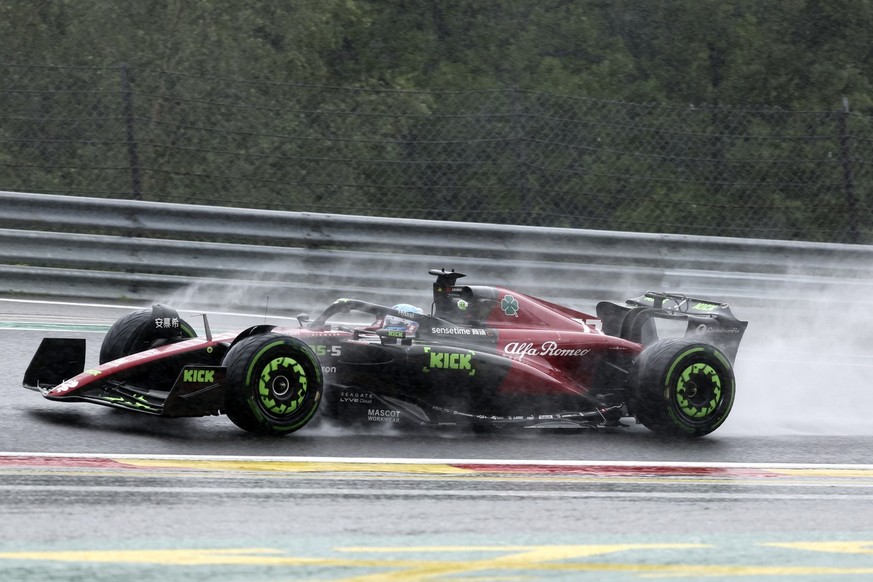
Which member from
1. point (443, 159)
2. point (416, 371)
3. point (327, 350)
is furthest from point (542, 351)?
point (443, 159)

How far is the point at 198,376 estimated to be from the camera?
6.95 m

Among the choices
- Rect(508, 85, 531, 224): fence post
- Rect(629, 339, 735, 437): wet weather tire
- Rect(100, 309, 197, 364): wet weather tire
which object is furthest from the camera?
Rect(508, 85, 531, 224): fence post

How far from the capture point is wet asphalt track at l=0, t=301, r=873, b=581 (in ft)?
16.6

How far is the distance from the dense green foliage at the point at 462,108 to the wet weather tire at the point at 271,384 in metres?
5.54

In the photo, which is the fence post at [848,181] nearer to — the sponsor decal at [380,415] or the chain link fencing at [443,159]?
the chain link fencing at [443,159]

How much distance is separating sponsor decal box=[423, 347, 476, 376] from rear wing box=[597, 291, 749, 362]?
157cm

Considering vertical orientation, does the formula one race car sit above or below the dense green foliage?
below

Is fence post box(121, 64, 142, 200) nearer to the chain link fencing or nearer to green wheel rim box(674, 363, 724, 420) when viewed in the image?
the chain link fencing

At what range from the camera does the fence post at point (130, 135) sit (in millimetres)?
12289

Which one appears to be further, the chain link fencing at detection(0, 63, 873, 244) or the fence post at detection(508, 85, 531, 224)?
the chain link fencing at detection(0, 63, 873, 244)

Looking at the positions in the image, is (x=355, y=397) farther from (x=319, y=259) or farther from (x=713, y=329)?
(x=319, y=259)

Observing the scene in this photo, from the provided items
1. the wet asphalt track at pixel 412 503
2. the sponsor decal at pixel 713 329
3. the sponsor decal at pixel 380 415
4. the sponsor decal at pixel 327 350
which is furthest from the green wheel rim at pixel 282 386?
the sponsor decal at pixel 713 329

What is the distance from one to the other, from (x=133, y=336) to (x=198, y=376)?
109 centimetres

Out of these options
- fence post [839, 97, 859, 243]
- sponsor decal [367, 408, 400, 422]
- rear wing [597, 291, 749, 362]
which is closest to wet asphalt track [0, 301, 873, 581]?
sponsor decal [367, 408, 400, 422]
